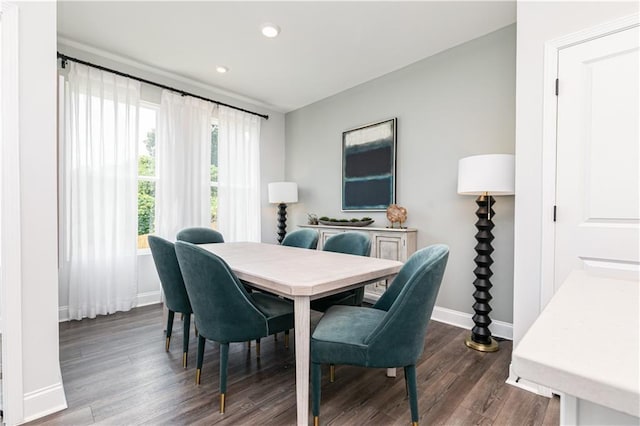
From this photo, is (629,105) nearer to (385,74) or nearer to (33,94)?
(385,74)

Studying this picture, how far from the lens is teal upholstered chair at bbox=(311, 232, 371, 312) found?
88.6 inches

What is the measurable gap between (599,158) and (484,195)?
2.73ft

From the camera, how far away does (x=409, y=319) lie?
1.32m

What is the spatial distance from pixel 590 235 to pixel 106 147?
13.5 ft

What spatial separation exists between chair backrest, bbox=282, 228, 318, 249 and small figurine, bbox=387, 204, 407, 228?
2.78 ft

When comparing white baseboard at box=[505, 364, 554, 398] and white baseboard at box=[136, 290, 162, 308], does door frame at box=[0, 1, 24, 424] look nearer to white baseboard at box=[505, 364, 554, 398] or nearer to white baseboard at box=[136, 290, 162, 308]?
white baseboard at box=[136, 290, 162, 308]

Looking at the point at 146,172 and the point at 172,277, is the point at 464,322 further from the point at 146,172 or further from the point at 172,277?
the point at 146,172

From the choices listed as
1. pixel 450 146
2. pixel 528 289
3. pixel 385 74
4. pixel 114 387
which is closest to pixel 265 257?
pixel 114 387

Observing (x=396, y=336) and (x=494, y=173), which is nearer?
(x=396, y=336)

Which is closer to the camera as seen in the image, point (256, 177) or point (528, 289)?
point (528, 289)

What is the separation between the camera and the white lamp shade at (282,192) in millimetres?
4332

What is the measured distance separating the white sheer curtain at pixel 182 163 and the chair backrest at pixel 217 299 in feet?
7.22

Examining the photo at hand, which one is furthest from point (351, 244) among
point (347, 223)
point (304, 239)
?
point (347, 223)

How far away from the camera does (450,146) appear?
117 inches
